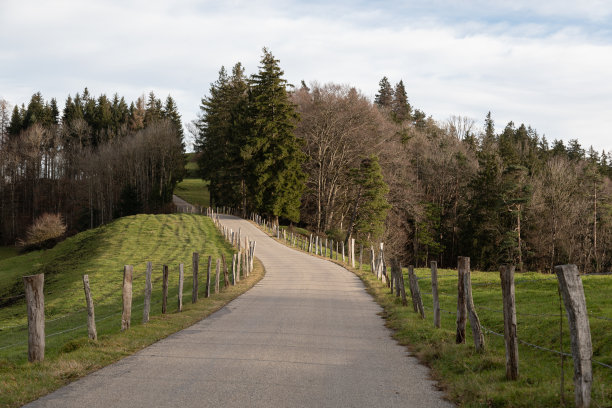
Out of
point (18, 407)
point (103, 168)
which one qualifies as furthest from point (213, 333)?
point (103, 168)

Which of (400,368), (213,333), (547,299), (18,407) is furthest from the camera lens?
(547,299)

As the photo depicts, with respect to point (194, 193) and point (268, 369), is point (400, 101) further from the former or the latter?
point (268, 369)

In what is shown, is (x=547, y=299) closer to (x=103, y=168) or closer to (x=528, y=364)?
(x=528, y=364)

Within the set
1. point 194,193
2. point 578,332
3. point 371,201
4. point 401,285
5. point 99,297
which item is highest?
point 194,193

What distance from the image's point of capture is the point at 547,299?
16.7 metres

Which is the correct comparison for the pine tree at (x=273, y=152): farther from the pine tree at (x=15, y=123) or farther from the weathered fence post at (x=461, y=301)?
the pine tree at (x=15, y=123)

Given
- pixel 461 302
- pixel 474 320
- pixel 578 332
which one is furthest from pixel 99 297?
pixel 578 332

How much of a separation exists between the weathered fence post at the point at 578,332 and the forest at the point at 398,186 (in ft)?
140

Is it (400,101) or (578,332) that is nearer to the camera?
(578,332)

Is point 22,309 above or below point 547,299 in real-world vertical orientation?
below

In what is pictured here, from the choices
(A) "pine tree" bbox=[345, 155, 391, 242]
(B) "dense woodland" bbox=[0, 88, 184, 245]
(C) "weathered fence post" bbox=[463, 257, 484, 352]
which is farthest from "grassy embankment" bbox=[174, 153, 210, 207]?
(C) "weathered fence post" bbox=[463, 257, 484, 352]

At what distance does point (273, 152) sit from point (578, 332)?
53.8m

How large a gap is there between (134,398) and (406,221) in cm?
5628

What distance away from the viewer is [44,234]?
→ 217 ft
